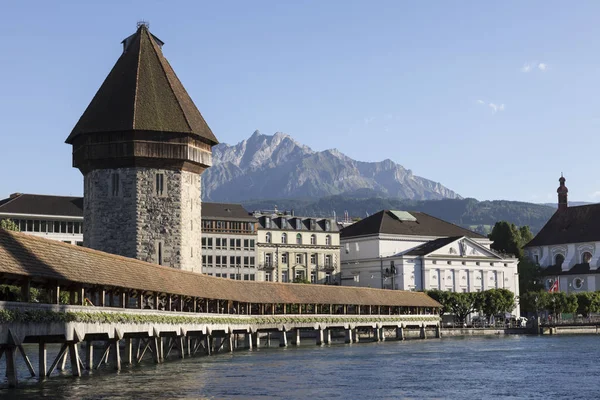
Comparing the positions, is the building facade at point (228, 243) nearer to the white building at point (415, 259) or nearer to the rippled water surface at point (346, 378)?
the white building at point (415, 259)

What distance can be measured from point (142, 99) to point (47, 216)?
36683 mm

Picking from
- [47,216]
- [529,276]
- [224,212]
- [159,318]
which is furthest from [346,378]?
[529,276]

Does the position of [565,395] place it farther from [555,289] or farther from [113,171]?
[555,289]

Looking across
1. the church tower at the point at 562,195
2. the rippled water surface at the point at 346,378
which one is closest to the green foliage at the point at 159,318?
the rippled water surface at the point at 346,378

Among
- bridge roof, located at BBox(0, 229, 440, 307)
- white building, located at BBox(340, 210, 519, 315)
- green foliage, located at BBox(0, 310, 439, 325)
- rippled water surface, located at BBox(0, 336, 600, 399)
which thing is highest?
white building, located at BBox(340, 210, 519, 315)

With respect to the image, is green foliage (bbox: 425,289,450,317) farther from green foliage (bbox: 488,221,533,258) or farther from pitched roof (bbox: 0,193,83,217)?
green foliage (bbox: 488,221,533,258)

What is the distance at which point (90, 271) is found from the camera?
4088cm

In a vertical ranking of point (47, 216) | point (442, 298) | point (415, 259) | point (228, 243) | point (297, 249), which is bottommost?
point (442, 298)

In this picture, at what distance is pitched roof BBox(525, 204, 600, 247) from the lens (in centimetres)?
14688

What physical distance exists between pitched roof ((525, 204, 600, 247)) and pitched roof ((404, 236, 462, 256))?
3087 centimetres

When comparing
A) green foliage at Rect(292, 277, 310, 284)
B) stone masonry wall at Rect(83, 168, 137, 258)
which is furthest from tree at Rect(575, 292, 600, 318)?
stone masonry wall at Rect(83, 168, 137, 258)

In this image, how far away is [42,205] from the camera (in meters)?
104

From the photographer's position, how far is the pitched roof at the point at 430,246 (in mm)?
120625

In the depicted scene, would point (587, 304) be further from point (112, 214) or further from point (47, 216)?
point (112, 214)
